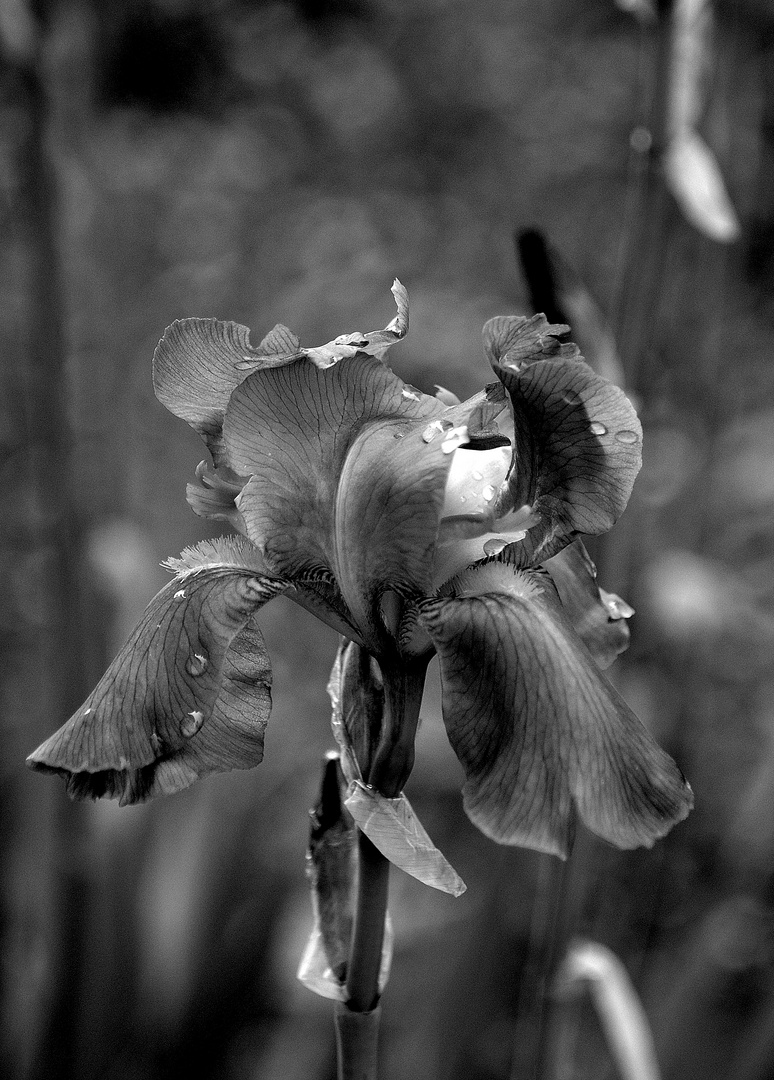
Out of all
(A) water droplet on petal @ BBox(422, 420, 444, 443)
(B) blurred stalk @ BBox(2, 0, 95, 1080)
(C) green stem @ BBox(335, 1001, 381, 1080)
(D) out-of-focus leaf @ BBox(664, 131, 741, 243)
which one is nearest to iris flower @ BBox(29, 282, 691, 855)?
(A) water droplet on petal @ BBox(422, 420, 444, 443)

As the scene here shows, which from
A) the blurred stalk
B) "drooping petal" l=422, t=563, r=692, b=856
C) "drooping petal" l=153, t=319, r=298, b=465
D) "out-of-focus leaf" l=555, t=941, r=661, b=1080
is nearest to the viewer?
"drooping petal" l=422, t=563, r=692, b=856

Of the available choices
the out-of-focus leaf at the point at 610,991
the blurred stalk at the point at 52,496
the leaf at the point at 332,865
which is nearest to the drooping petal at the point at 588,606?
the leaf at the point at 332,865

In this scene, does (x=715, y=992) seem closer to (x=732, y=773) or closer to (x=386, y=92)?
(x=732, y=773)

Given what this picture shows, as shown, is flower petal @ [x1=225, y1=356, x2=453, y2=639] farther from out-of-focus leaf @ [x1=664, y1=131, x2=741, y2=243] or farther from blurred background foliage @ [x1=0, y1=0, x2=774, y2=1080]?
out-of-focus leaf @ [x1=664, y1=131, x2=741, y2=243]

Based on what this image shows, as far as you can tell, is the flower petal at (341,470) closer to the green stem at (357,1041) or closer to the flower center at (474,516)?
the flower center at (474,516)

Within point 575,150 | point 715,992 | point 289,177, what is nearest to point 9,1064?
point 715,992
